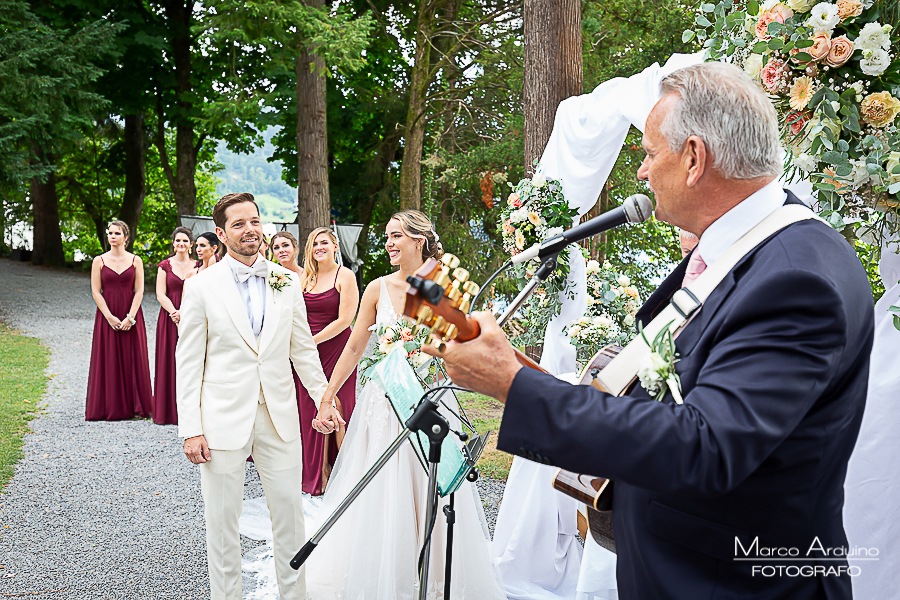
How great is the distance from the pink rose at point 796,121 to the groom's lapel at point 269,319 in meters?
2.55

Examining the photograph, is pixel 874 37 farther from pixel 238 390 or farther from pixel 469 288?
pixel 238 390

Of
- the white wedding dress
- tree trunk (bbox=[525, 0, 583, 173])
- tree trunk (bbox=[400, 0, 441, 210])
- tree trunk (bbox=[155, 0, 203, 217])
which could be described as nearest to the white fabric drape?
the white wedding dress

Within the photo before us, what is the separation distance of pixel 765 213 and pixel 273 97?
44.1ft

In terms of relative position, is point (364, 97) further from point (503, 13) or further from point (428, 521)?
point (428, 521)

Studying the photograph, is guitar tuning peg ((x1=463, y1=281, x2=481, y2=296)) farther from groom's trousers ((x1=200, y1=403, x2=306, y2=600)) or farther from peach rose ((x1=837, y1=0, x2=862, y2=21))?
groom's trousers ((x1=200, y1=403, x2=306, y2=600))

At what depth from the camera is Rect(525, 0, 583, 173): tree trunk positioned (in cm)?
598

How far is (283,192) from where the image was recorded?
2209 centimetres

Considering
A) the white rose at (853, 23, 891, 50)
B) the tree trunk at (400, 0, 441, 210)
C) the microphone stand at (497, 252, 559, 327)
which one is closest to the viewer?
the microphone stand at (497, 252, 559, 327)

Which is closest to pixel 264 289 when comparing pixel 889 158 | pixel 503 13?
pixel 889 158

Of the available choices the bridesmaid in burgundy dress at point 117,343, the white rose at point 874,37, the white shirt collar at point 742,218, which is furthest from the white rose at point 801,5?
the bridesmaid in burgundy dress at point 117,343

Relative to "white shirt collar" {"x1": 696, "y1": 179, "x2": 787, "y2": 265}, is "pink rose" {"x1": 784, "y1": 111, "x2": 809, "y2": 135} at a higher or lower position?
higher

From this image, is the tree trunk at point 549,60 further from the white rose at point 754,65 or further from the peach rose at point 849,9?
the peach rose at point 849,9

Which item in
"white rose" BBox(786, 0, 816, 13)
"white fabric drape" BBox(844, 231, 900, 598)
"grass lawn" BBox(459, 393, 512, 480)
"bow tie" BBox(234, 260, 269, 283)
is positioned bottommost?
"grass lawn" BBox(459, 393, 512, 480)

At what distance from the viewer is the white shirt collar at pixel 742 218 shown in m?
1.60
